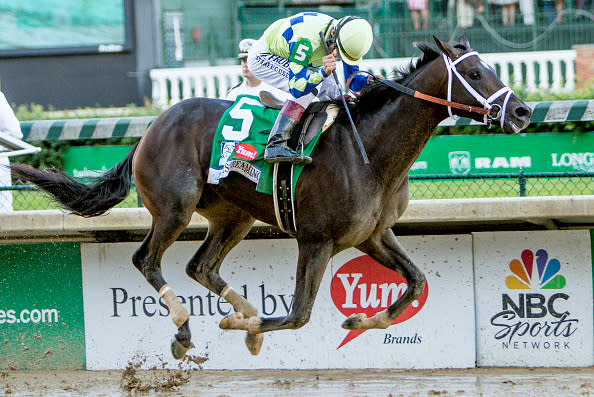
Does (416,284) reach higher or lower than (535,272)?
higher

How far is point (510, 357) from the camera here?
25.5 feet

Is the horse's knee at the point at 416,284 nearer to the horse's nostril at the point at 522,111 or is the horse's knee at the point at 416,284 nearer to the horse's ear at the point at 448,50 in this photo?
the horse's nostril at the point at 522,111

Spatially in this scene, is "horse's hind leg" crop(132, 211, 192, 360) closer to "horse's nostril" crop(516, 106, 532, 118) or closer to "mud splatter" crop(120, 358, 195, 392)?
"mud splatter" crop(120, 358, 195, 392)

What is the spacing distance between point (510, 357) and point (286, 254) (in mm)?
2028

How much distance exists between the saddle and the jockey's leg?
0.05m

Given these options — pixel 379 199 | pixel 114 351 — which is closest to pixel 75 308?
pixel 114 351

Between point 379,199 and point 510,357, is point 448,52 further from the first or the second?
point 510,357

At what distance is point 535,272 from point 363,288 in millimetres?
1411

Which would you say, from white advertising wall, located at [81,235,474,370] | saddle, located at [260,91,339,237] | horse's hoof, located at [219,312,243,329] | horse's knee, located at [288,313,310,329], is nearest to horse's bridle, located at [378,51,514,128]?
saddle, located at [260,91,339,237]

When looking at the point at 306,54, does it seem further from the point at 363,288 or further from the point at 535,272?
the point at 535,272

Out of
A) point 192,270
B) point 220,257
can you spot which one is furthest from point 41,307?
point 220,257

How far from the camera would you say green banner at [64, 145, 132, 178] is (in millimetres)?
8656

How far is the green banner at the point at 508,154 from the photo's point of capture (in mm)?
8141

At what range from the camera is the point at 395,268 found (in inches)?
239
